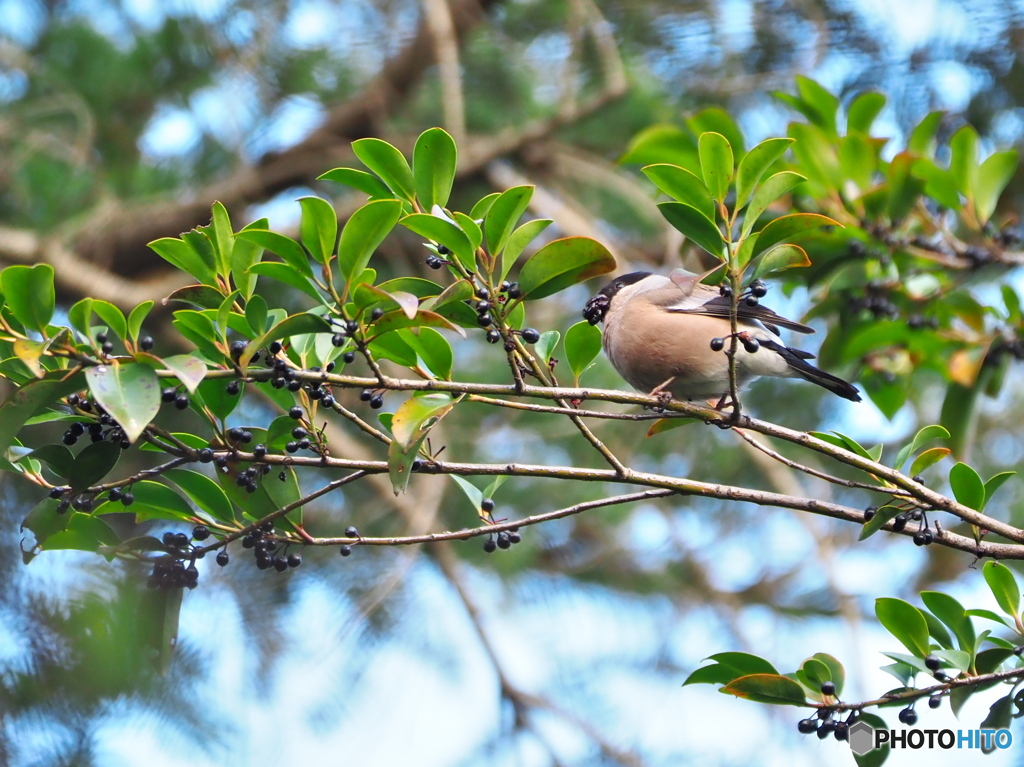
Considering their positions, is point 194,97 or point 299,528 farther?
point 194,97

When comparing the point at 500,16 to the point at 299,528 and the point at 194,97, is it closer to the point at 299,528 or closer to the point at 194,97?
the point at 194,97

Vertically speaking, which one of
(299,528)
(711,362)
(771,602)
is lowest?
(771,602)

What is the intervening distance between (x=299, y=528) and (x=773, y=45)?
3.83 m

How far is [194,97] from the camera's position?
4957 millimetres

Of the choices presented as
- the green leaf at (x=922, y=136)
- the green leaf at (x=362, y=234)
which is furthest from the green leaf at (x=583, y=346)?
the green leaf at (x=922, y=136)

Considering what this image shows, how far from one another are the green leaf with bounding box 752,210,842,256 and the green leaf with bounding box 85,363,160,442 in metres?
1.00

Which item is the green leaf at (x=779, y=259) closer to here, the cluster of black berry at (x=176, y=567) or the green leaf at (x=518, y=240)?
the green leaf at (x=518, y=240)

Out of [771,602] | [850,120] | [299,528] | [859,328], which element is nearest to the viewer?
[299,528]

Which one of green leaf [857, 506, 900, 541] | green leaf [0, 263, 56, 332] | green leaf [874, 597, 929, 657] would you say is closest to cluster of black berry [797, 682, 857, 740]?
green leaf [874, 597, 929, 657]

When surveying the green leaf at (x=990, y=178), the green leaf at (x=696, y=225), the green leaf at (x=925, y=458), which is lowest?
the green leaf at (x=990, y=178)

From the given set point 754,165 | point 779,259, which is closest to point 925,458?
point 779,259

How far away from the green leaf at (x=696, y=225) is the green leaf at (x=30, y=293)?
0.98 meters

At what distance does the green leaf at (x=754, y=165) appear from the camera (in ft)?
5.05

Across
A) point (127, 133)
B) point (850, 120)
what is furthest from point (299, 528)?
point (127, 133)
